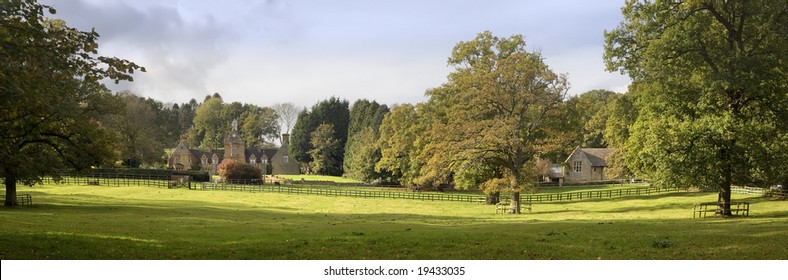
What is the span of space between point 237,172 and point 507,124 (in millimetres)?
48908

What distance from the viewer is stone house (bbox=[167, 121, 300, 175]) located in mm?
112938

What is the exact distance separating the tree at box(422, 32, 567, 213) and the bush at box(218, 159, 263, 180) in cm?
4324

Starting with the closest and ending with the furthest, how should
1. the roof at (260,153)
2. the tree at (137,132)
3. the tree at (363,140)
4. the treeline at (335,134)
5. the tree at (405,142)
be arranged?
the tree at (405,142) < the tree at (137,132) < the tree at (363,140) < the treeline at (335,134) < the roof at (260,153)

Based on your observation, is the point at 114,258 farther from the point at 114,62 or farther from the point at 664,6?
the point at 664,6

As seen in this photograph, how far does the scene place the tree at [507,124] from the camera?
3869 cm

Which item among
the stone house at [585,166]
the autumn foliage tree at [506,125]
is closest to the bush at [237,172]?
the autumn foliage tree at [506,125]

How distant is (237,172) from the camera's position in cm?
7825

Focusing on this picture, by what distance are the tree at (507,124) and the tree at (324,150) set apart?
68885 mm

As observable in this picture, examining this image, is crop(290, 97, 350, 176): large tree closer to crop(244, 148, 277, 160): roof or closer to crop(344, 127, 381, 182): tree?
crop(244, 148, 277, 160): roof

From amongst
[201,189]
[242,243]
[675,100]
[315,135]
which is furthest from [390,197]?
[315,135]

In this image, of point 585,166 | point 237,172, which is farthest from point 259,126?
point 585,166

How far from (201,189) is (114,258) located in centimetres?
5393

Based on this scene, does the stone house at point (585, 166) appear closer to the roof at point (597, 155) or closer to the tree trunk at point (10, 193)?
the roof at point (597, 155)

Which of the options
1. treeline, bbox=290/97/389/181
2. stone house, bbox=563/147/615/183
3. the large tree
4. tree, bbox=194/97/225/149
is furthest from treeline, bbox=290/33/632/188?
tree, bbox=194/97/225/149
